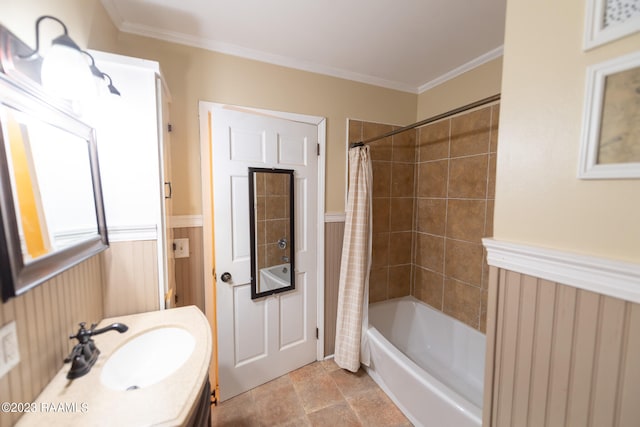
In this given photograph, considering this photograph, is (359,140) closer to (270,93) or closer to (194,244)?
(270,93)

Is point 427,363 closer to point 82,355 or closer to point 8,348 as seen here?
point 82,355

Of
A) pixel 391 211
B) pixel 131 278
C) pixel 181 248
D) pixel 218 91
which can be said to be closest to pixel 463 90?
pixel 391 211

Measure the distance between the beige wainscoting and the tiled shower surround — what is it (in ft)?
3.71

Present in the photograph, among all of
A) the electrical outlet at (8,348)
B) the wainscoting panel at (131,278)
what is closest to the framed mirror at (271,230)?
the wainscoting panel at (131,278)

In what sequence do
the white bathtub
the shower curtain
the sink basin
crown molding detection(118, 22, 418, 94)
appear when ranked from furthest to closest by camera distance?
the shower curtain
crown molding detection(118, 22, 418, 94)
the white bathtub
the sink basin

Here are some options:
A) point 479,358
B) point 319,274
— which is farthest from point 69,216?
point 479,358

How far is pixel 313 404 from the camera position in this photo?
1.61m

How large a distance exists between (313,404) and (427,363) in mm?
1062

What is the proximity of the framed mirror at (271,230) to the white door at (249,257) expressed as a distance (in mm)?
45

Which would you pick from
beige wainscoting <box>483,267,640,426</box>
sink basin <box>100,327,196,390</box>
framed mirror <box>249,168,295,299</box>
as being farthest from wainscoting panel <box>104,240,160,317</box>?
beige wainscoting <box>483,267,640,426</box>

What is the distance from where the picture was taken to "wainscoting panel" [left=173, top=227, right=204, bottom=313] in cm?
157

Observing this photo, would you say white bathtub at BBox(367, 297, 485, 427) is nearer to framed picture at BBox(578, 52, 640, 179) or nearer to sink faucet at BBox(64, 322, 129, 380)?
framed picture at BBox(578, 52, 640, 179)

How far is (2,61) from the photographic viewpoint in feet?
1.97

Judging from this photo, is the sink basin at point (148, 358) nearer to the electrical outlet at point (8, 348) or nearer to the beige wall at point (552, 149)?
the electrical outlet at point (8, 348)
